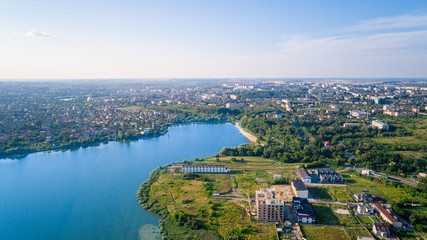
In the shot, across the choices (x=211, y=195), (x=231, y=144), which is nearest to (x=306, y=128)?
(x=231, y=144)

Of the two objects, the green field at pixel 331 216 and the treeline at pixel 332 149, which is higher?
the treeline at pixel 332 149

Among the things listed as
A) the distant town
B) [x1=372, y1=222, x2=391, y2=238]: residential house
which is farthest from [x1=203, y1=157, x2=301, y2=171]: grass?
[x1=372, y1=222, x2=391, y2=238]: residential house

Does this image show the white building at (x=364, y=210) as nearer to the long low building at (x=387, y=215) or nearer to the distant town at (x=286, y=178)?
the distant town at (x=286, y=178)

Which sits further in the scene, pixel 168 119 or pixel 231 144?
pixel 168 119

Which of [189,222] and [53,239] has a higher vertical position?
[189,222]

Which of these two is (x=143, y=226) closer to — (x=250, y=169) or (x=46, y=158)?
(x=250, y=169)

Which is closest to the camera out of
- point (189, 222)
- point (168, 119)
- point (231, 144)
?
point (189, 222)

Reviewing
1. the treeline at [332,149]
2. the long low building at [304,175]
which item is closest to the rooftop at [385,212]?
the long low building at [304,175]
